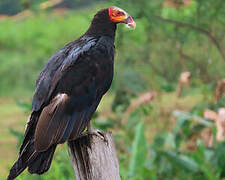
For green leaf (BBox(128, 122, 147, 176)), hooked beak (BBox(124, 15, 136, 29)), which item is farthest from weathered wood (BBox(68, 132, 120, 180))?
green leaf (BBox(128, 122, 147, 176))

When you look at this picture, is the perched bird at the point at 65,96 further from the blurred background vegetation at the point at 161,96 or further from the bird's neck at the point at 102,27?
the blurred background vegetation at the point at 161,96

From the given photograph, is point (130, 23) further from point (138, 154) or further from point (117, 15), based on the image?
point (138, 154)

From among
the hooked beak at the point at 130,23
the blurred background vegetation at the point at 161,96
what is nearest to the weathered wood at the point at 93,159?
the hooked beak at the point at 130,23

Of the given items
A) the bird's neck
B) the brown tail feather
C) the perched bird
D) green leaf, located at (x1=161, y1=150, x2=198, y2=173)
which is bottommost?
green leaf, located at (x1=161, y1=150, x2=198, y2=173)

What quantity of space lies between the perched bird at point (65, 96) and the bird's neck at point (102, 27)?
0.08 feet

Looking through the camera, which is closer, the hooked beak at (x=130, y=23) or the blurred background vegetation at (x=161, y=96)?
the hooked beak at (x=130, y=23)

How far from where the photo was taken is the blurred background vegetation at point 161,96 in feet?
13.5

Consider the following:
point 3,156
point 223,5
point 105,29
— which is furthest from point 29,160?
point 3,156

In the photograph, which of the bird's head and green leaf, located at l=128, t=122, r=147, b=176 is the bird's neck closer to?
the bird's head

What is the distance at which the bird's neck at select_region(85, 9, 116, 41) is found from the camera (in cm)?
254

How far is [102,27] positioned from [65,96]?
566mm

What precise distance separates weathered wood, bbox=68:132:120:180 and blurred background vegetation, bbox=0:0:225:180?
81 cm

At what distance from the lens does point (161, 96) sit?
522 centimetres

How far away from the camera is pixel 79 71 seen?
2.23 m
